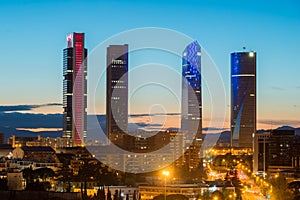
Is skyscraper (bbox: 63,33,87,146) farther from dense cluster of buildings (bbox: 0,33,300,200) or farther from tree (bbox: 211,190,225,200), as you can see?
tree (bbox: 211,190,225,200)

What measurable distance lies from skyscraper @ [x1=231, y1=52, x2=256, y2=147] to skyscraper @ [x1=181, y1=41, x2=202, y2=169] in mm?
12230

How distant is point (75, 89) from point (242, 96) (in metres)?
36.8

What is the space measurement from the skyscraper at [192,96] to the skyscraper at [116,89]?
28.0 feet

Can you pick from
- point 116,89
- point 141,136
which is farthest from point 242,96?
point 141,136

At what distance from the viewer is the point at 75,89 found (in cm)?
10288

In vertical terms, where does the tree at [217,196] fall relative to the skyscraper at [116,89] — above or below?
below

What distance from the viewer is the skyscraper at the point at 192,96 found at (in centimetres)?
9644

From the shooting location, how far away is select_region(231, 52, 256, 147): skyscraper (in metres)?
123

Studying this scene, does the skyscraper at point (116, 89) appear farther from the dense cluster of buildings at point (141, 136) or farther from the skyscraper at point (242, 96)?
the skyscraper at point (242, 96)

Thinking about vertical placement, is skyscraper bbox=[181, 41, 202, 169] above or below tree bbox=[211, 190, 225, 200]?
above

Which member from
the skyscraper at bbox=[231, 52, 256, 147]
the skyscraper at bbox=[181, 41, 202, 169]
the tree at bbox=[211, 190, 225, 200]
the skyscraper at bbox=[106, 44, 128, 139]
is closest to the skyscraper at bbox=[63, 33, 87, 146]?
the skyscraper at bbox=[106, 44, 128, 139]

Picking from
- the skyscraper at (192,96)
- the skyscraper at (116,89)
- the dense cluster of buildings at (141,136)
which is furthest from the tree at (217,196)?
the skyscraper at (116,89)

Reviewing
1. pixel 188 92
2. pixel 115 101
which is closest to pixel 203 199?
pixel 115 101

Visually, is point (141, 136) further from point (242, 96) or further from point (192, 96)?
point (242, 96)
